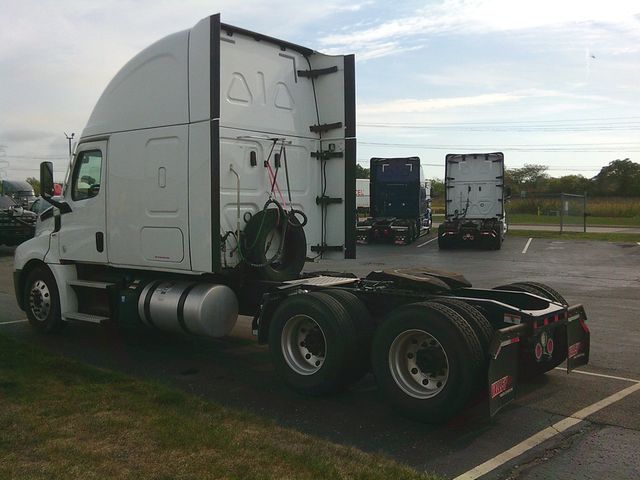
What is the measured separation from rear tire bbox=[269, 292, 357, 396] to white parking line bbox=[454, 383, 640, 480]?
1.64 m

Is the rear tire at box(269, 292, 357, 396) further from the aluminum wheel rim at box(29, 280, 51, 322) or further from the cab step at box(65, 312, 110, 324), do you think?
the aluminum wheel rim at box(29, 280, 51, 322)

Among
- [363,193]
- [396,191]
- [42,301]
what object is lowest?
[42,301]

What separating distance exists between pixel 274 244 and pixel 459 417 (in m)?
3.09

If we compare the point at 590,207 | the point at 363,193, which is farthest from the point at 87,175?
the point at 590,207

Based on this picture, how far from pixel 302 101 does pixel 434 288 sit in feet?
10.1

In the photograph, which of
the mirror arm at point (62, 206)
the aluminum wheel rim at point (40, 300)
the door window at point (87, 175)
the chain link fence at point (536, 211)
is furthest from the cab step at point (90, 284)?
the chain link fence at point (536, 211)

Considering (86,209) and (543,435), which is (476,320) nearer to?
(543,435)

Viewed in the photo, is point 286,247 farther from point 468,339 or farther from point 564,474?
point 564,474

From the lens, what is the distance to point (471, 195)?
86.8ft

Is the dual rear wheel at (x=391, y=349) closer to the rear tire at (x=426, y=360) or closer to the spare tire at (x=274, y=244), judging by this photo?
the rear tire at (x=426, y=360)

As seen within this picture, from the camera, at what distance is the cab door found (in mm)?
8016

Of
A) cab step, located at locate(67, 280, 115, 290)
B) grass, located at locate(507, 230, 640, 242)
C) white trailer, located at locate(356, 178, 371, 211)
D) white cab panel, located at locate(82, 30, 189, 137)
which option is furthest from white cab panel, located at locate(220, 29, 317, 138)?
white trailer, located at locate(356, 178, 371, 211)

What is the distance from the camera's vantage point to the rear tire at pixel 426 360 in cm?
481

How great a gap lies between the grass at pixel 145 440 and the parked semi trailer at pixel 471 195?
20.5 metres
